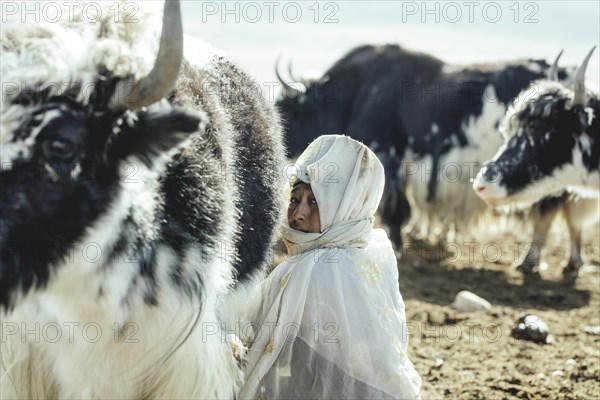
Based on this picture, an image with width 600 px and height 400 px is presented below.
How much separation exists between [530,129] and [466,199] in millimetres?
1812

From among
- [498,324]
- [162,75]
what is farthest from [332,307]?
[498,324]

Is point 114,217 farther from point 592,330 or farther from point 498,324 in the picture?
point 592,330

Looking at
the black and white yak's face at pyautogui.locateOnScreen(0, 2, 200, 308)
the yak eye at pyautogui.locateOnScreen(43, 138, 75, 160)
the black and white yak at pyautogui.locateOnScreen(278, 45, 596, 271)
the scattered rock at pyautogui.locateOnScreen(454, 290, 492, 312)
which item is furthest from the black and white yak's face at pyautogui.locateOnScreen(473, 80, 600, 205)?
the yak eye at pyautogui.locateOnScreen(43, 138, 75, 160)

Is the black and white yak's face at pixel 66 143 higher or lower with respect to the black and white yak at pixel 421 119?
lower

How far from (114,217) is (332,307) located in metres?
0.93

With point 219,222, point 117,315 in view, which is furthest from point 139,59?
point 117,315

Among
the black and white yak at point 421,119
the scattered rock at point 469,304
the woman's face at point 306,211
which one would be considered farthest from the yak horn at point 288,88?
the woman's face at point 306,211

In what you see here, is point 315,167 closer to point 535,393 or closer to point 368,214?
point 368,214

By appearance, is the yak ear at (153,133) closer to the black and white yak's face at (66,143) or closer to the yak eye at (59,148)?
the black and white yak's face at (66,143)

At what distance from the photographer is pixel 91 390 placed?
2.55m

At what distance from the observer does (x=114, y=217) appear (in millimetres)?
2215

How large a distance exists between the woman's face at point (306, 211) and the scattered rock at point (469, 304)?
2.62m

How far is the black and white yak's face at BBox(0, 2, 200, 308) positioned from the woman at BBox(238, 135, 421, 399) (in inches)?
30.4

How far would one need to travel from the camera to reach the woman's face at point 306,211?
2.96 m
